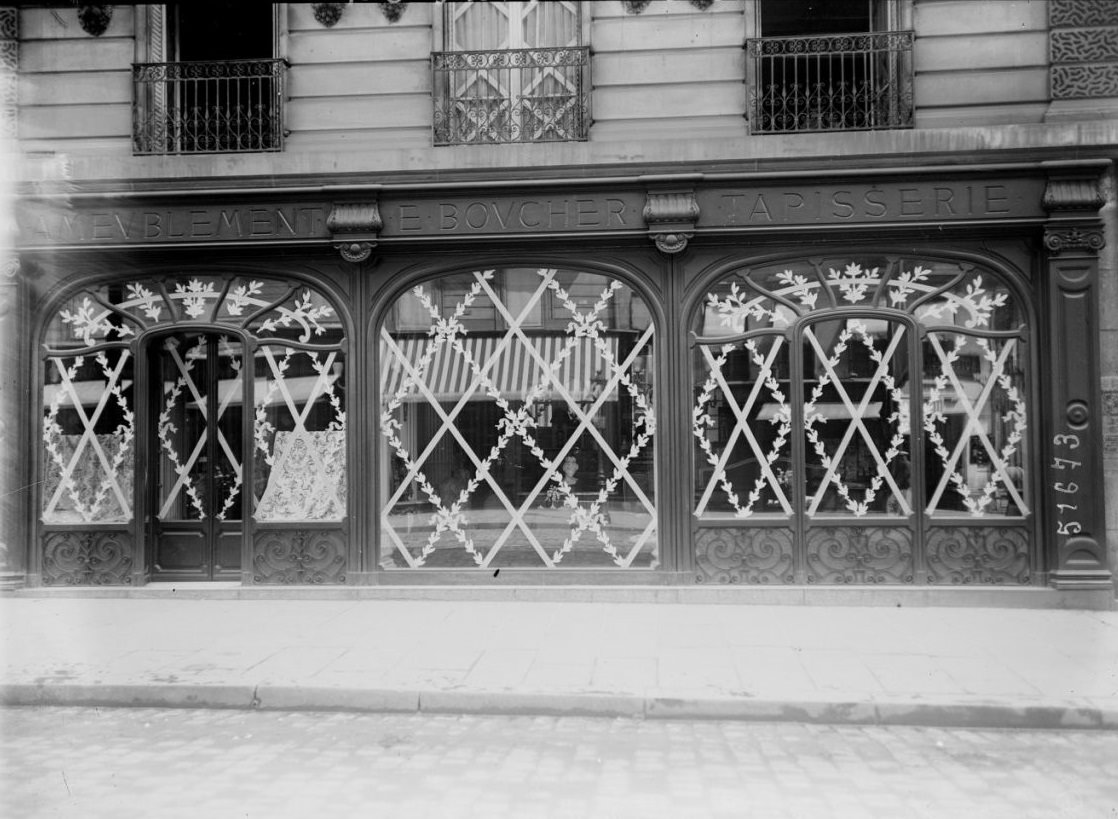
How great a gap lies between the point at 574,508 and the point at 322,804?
5.19 metres

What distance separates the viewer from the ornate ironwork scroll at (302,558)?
9.49 metres

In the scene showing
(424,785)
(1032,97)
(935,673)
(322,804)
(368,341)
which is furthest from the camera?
(368,341)

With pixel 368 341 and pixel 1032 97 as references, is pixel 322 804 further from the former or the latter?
pixel 1032 97

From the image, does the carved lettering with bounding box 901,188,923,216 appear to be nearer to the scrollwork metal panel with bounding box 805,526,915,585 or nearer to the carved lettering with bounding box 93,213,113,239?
the scrollwork metal panel with bounding box 805,526,915,585

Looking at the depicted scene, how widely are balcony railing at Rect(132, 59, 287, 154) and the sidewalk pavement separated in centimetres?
498

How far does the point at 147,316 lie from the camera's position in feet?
32.2

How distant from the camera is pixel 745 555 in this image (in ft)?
30.0

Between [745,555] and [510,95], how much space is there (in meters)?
5.44

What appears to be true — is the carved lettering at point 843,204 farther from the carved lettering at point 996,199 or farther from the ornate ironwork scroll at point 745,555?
the ornate ironwork scroll at point 745,555

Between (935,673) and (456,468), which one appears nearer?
(935,673)

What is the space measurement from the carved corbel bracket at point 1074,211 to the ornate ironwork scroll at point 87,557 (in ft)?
33.4

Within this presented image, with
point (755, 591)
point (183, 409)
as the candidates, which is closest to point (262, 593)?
Answer: point (183, 409)

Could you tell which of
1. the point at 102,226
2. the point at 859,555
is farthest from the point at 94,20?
the point at 859,555

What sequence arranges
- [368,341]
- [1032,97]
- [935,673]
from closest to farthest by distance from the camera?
1. [935,673]
2. [1032,97]
3. [368,341]
